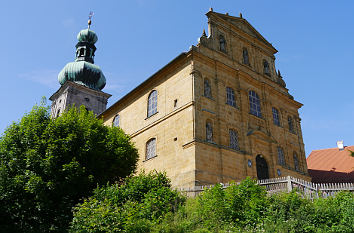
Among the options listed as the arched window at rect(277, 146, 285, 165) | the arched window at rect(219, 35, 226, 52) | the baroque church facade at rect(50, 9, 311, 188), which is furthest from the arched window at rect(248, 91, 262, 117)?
the arched window at rect(219, 35, 226, 52)

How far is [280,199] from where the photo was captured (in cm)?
1194

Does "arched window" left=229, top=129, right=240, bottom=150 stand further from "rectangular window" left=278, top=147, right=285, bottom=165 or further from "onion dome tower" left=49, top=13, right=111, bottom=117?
"onion dome tower" left=49, top=13, right=111, bottom=117

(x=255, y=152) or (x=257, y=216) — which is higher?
(x=255, y=152)

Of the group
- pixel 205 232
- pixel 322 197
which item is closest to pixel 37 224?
pixel 205 232

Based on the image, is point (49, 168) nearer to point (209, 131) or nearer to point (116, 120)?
point (209, 131)

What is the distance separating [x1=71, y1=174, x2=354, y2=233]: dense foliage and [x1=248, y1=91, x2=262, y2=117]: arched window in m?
12.2

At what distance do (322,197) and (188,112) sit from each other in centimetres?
1003

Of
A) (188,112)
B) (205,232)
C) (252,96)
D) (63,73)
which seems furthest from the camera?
(63,73)

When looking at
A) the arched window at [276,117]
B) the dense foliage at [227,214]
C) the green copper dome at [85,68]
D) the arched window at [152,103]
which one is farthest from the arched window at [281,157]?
the green copper dome at [85,68]

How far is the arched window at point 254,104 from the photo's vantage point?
24.8m

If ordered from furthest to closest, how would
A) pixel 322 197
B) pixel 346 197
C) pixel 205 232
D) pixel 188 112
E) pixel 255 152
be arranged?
Answer: pixel 255 152 → pixel 188 112 → pixel 322 197 → pixel 346 197 → pixel 205 232

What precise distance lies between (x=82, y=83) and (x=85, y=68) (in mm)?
2018

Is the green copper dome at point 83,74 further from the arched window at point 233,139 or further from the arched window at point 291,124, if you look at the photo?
→ the arched window at point 233,139

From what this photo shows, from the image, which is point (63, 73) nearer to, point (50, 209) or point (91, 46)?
point (91, 46)
